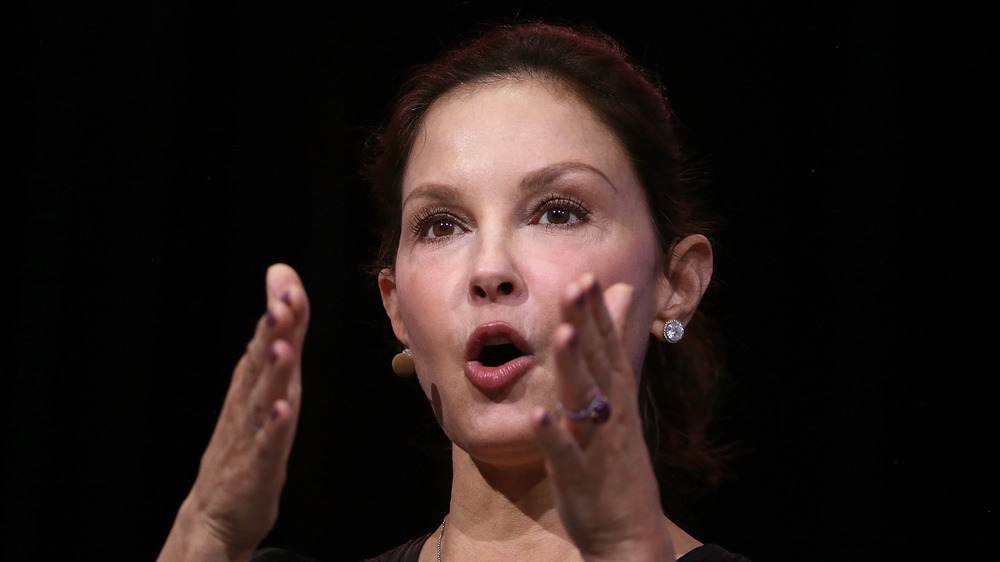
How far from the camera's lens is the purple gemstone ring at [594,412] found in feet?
2.92

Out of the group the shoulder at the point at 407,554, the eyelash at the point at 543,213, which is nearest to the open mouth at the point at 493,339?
the eyelash at the point at 543,213

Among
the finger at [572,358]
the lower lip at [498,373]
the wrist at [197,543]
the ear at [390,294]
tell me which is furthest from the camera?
the ear at [390,294]

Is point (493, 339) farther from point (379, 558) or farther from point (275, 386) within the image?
point (379, 558)

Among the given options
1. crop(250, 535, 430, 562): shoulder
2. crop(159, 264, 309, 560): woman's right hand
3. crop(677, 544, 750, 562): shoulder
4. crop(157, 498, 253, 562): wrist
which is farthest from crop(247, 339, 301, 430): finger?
crop(677, 544, 750, 562): shoulder

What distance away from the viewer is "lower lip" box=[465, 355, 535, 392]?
1.15 metres

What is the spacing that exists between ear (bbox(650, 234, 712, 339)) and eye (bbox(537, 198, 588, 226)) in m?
0.18

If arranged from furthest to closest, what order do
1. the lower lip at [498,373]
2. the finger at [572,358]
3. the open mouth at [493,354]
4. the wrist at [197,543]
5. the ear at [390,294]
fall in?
the ear at [390,294] < the open mouth at [493,354] < the lower lip at [498,373] < the wrist at [197,543] < the finger at [572,358]

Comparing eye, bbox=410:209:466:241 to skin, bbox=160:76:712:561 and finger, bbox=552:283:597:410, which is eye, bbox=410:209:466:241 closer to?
skin, bbox=160:76:712:561

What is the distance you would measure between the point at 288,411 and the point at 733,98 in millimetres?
1093

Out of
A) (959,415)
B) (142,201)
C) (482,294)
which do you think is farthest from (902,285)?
(142,201)

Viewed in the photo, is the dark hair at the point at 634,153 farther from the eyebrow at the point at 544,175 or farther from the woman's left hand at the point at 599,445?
the woman's left hand at the point at 599,445

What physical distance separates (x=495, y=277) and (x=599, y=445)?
318mm

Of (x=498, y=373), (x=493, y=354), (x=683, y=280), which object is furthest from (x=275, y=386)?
(x=683, y=280)

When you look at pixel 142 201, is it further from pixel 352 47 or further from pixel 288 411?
pixel 288 411
